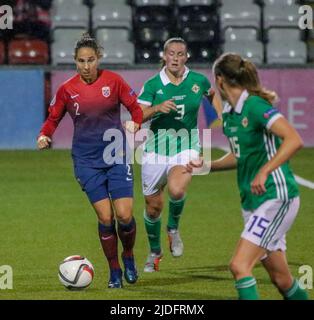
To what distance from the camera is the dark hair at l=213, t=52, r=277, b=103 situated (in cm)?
762

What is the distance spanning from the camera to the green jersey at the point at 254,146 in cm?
757

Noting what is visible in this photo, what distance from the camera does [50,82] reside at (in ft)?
67.8

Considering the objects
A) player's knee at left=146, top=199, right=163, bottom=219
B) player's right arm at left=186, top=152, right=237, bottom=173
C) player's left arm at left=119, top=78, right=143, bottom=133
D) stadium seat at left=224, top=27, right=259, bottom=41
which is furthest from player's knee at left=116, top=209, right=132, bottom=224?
stadium seat at left=224, top=27, right=259, bottom=41

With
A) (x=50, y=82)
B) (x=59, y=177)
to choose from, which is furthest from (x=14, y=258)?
(x=50, y=82)

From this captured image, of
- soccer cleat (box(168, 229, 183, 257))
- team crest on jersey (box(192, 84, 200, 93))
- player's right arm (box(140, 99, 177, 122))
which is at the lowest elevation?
soccer cleat (box(168, 229, 183, 257))

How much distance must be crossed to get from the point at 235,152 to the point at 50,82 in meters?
13.2

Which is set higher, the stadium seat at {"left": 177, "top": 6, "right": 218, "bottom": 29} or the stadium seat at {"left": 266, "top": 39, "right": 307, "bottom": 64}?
the stadium seat at {"left": 177, "top": 6, "right": 218, "bottom": 29}

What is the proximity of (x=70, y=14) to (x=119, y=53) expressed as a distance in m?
1.45

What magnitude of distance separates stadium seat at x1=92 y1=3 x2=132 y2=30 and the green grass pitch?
3.99 meters

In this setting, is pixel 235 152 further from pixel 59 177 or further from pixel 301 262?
pixel 59 177

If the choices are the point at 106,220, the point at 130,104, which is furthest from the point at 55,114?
the point at 106,220

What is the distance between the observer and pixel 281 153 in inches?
288

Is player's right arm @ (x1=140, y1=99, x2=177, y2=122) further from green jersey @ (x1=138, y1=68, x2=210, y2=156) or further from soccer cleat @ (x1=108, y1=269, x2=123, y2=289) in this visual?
soccer cleat @ (x1=108, y1=269, x2=123, y2=289)

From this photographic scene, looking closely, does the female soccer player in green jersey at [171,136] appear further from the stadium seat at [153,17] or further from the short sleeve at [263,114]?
the stadium seat at [153,17]
